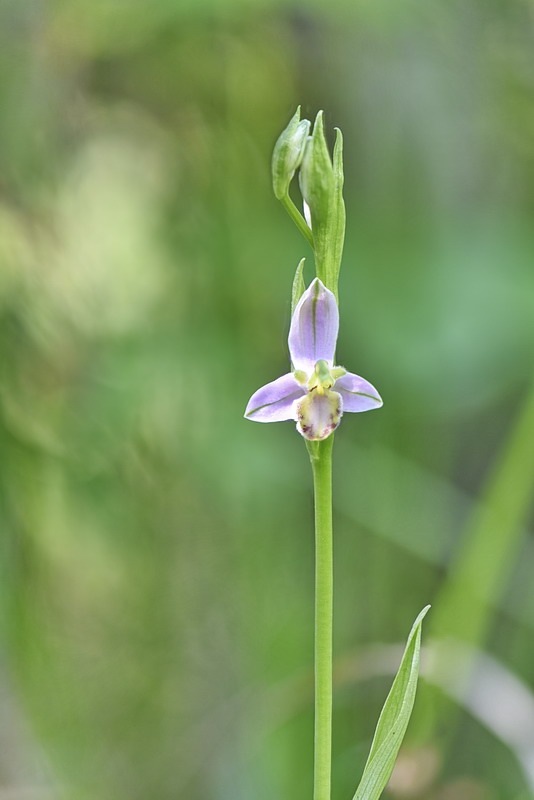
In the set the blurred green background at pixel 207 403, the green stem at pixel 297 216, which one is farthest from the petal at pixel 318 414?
the blurred green background at pixel 207 403

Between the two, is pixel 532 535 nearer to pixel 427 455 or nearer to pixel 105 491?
pixel 427 455

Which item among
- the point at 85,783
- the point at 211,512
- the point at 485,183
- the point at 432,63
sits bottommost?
the point at 85,783

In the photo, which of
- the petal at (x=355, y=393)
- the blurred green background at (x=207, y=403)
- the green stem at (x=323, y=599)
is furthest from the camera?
the blurred green background at (x=207, y=403)

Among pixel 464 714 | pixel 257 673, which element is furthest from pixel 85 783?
pixel 464 714

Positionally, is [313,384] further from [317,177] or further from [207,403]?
[207,403]

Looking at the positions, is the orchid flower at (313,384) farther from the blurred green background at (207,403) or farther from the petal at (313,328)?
the blurred green background at (207,403)
